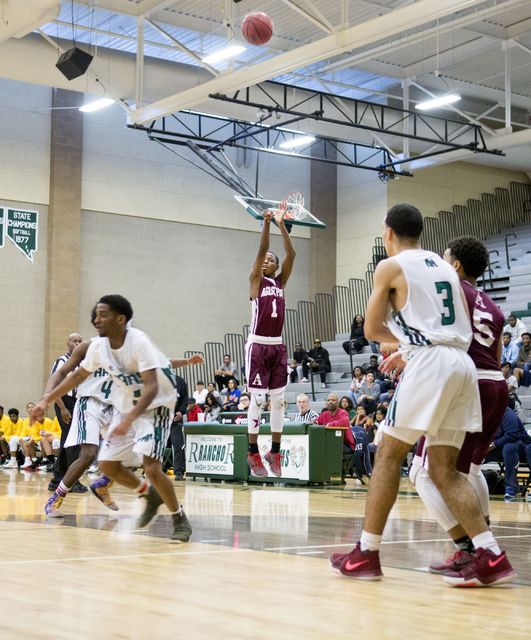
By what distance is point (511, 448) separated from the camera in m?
11.2

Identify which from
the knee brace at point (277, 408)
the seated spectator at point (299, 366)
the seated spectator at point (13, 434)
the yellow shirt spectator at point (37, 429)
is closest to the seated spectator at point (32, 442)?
the yellow shirt spectator at point (37, 429)

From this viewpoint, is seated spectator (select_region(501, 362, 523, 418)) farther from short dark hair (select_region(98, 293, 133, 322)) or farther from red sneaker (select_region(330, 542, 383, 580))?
red sneaker (select_region(330, 542, 383, 580))

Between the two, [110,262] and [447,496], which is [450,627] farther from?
[110,262]

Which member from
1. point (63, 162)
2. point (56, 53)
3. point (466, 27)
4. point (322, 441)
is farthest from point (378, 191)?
point (322, 441)

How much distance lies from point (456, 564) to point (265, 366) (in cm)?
466

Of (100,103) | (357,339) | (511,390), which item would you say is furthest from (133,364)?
(357,339)

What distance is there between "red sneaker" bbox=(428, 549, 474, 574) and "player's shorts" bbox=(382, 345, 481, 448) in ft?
2.15

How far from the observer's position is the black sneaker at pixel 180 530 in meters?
5.56

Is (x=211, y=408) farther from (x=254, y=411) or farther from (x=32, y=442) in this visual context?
(x=254, y=411)

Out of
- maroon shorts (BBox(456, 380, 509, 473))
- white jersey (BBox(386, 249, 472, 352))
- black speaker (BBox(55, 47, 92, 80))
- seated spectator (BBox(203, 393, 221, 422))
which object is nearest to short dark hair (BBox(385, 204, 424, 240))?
white jersey (BBox(386, 249, 472, 352))

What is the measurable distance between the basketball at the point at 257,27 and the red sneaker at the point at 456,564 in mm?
10363

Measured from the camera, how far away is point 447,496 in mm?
4191

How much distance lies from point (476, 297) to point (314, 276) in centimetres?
2230

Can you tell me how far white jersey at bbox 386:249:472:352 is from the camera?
418cm
